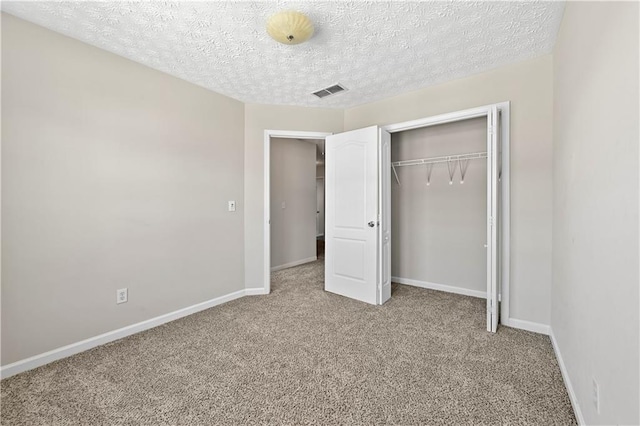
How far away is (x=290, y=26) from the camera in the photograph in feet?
6.06

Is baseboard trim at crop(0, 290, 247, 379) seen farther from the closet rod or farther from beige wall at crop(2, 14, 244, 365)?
the closet rod

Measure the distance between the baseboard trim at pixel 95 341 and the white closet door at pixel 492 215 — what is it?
2.79 meters

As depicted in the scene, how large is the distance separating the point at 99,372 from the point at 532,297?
3.52 metres

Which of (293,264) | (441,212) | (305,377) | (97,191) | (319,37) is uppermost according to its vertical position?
(319,37)

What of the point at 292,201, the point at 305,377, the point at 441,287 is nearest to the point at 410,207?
the point at 441,287

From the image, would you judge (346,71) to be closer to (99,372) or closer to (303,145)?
(303,145)

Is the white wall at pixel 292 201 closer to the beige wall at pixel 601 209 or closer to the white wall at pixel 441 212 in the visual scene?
the white wall at pixel 441 212

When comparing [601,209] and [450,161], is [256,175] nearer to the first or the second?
[450,161]

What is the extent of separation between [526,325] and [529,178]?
1.33 m

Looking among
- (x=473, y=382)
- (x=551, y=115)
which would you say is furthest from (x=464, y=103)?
(x=473, y=382)

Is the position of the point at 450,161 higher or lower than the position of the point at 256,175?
higher

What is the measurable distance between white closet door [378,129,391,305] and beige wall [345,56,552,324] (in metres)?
1.09

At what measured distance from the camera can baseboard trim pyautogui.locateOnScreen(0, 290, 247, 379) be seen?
192cm

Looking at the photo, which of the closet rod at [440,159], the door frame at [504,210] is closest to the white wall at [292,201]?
the closet rod at [440,159]
